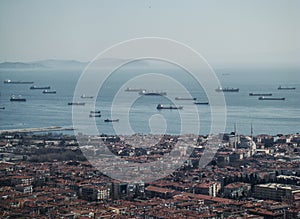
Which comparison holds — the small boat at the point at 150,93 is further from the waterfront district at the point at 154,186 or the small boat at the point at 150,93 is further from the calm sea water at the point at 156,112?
the waterfront district at the point at 154,186

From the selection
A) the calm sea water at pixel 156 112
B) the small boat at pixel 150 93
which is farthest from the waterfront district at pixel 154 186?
the small boat at pixel 150 93

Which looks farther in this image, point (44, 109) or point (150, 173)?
point (44, 109)

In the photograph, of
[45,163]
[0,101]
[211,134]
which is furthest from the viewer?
[0,101]

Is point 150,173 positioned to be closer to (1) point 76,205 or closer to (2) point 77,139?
(1) point 76,205

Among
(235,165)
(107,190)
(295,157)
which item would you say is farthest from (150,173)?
(295,157)

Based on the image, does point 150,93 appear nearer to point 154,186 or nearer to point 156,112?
point 156,112

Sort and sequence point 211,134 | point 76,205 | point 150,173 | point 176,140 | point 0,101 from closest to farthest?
point 76,205 < point 150,173 < point 176,140 < point 211,134 < point 0,101

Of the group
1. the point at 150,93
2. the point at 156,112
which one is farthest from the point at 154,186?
the point at 150,93

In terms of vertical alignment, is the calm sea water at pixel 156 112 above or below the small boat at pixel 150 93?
below

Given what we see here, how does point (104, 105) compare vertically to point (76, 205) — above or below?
above
